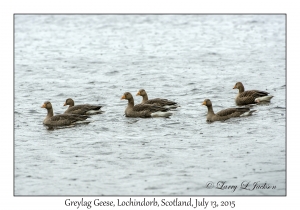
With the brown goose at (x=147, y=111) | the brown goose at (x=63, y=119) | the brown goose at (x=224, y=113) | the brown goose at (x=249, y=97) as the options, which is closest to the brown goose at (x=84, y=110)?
the brown goose at (x=63, y=119)

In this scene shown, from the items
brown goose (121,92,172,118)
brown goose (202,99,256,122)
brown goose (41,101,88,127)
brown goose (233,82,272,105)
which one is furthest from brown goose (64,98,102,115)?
brown goose (233,82,272,105)

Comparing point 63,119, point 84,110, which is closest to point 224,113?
point 84,110

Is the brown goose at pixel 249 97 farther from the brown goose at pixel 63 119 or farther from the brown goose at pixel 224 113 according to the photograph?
the brown goose at pixel 63 119

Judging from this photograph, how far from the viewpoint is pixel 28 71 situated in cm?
3572

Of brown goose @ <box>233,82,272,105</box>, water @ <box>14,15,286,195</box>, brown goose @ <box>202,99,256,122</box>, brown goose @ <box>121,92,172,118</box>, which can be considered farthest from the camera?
brown goose @ <box>233,82,272,105</box>

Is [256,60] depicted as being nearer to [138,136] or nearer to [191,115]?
[191,115]

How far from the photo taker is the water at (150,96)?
17.9 metres

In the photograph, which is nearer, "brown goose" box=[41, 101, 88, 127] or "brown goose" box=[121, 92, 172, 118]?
"brown goose" box=[41, 101, 88, 127]

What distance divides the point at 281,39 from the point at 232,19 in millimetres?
11812

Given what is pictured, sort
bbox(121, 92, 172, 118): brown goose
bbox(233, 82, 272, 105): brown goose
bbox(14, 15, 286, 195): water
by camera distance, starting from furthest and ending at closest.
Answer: bbox(233, 82, 272, 105): brown goose, bbox(121, 92, 172, 118): brown goose, bbox(14, 15, 286, 195): water

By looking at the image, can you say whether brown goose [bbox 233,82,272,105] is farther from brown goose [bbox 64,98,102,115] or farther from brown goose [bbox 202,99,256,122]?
brown goose [bbox 64,98,102,115]

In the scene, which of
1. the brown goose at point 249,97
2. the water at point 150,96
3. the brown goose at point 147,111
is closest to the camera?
the water at point 150,96

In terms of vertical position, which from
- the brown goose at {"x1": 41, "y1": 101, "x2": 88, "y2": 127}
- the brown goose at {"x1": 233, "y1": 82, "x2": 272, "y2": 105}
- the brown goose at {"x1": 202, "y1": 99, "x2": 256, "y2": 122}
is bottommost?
the brown goose at {"x1": 41, "y1": 101, "x2": 88, "y2": 127}

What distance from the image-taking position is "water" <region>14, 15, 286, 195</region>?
58.8 feet
